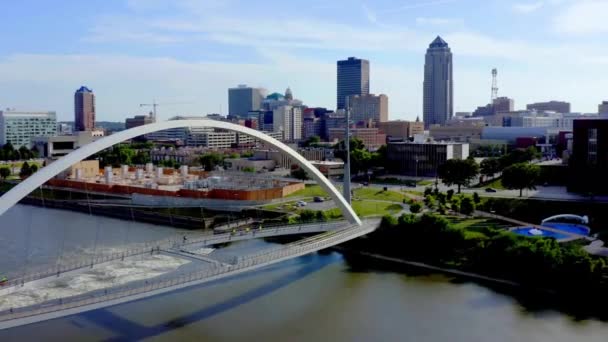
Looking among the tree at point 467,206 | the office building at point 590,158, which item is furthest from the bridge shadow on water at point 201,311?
the office building at point 590,158

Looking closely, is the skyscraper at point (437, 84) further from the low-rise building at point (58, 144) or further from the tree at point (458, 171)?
the tree at point (458, 171)

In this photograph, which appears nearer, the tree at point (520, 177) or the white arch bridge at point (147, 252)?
the white arch bridge at point (147, 252)

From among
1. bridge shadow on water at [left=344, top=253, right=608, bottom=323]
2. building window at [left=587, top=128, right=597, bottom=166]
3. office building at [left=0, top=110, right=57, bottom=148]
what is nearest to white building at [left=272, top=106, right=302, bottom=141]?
office building at [left=0, top=110, right=57, bottom=148]

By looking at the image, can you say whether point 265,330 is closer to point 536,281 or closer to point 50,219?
point 536,281

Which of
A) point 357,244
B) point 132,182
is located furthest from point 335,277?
point 132,182

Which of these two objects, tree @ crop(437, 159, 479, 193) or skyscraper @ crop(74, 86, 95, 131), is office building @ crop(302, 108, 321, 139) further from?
tree @ crop(437, 159, 479, 193)

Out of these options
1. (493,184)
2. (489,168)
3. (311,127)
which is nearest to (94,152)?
(493,184)
